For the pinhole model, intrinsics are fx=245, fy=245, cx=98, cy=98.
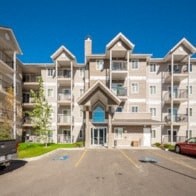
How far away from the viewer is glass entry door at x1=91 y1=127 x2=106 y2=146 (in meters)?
31.5

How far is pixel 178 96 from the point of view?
3547 centimetres

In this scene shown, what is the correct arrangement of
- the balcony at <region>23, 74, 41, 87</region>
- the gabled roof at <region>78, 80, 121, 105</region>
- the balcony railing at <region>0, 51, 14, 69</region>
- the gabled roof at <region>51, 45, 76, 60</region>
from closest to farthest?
the gabled roof at <region>78, 80, 121, 105</region> → the balcony railing at <region>0, 51, 14, 69</region> → the gabled roof at <region>51, 45, 76, 60</region> → the balcony at <region>23, 74, 41, 87</region>

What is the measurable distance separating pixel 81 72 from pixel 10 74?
34.0ft

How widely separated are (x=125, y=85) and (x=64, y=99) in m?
9.14

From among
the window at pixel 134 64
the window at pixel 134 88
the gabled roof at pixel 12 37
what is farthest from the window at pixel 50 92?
the window at pixel 134 64

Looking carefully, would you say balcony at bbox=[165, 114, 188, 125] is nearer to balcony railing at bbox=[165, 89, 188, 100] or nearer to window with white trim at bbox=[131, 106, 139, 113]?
balcony railing at bbox=[165, 89, 188, 100]

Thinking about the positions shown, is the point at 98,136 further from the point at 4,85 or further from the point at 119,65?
the point at 4,85

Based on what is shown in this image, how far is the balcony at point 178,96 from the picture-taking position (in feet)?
114

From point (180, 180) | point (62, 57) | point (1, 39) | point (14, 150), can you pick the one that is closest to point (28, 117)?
point (62, 57)

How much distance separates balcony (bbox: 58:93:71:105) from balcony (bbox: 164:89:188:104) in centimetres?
1422

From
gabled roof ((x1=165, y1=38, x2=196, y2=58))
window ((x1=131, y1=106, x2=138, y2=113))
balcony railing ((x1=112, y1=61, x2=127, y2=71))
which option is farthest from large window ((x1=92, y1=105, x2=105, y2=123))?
gabled roof ((x1=165, y1=38, x2=196, y2=58))

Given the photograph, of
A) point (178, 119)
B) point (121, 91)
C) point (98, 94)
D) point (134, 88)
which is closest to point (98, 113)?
point (98, 94)

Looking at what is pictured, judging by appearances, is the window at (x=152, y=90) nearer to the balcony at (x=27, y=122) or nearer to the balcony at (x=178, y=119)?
the balcony at (x=178, y=119)

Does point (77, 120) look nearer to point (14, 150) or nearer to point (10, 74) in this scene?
point (10, 74)
